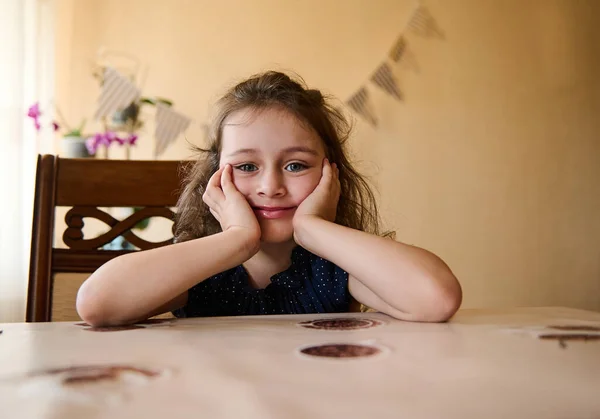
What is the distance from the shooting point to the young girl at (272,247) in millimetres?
653

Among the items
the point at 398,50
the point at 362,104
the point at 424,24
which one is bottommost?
the point at 362,104

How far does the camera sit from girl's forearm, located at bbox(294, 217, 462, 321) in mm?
630

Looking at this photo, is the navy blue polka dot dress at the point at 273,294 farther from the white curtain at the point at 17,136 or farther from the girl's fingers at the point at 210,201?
the white curtain at the point at 17,136

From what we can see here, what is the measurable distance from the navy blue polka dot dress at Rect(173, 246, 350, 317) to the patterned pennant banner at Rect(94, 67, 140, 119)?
1.15 meters

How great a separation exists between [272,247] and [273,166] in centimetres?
15

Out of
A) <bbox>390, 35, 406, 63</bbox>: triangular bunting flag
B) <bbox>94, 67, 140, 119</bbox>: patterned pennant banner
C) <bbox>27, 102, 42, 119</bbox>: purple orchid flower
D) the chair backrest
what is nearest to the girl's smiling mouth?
the chair backrest

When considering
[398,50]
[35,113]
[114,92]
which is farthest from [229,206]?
[398,50]

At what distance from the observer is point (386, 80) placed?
236 cm

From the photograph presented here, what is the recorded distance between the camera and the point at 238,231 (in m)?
0.77

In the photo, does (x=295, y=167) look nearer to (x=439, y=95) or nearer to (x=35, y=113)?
(x=35, y=113)

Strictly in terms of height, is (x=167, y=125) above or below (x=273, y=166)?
above

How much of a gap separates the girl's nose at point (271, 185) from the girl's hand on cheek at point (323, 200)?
0.13 ft

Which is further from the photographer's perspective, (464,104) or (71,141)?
(464,104)

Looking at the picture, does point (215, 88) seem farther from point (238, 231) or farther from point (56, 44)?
point (238, 231)
